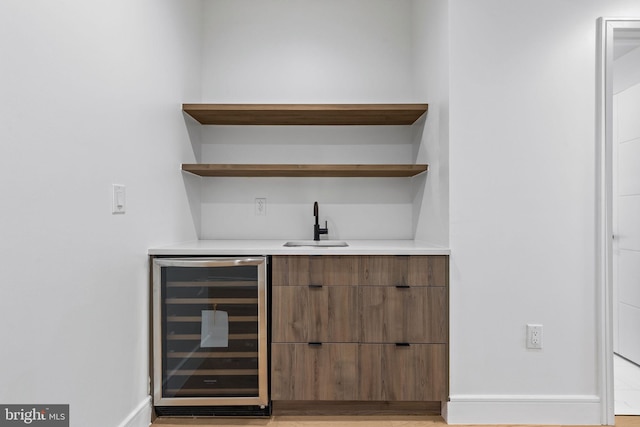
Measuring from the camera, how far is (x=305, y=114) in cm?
237

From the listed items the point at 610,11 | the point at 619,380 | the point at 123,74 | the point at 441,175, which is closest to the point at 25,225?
the point at 123,74

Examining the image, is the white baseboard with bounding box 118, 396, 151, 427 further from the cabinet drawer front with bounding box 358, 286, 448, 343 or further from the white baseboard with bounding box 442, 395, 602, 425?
the white baseboard with bounding box 442, 395, 602, 425

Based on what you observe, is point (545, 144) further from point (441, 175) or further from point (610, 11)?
point (610, 11)

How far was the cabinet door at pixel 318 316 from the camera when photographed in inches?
76.2

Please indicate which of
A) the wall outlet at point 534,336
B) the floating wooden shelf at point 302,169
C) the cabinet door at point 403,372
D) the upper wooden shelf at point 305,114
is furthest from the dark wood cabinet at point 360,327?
the upper wooden shelf at point 305,114

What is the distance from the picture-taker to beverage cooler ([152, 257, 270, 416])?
6.27 ft

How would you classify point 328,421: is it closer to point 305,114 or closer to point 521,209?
point 521,209

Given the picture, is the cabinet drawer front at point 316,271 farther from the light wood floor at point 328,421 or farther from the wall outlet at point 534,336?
the wall outlet at point 534,336

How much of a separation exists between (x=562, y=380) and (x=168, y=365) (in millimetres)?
1999

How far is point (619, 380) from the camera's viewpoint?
2316 millimetres

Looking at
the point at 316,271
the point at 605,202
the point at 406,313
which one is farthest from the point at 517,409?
the point at 316,271

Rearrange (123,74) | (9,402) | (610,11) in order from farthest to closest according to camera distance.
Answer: (610,11), (123,74), (9,402)

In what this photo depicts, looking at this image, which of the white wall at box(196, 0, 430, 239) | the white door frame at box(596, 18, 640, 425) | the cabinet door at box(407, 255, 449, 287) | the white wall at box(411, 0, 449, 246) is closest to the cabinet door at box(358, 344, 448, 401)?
the cabinet door at box(407, 255, 449, 287)

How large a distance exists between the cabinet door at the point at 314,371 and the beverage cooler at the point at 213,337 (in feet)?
0.24
